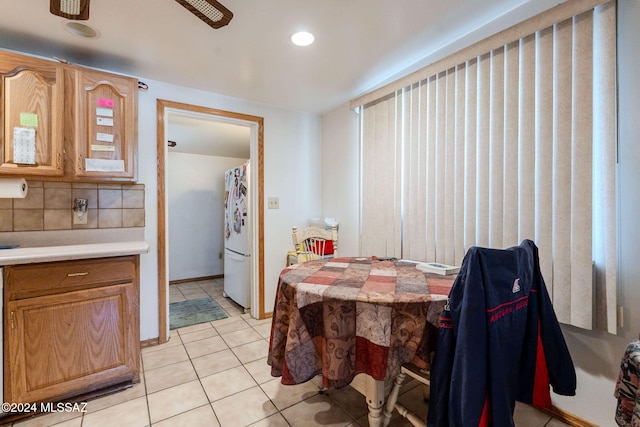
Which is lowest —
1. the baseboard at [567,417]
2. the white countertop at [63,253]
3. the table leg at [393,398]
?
the baseboard at [567,417]

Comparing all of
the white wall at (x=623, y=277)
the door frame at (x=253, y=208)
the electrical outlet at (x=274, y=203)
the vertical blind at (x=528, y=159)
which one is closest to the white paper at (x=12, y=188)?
the door frame at (x=253, y=208)

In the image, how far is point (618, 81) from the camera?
1.31 m

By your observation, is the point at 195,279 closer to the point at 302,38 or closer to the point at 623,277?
the point at 302,38

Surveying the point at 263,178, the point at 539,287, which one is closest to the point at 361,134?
the point at 263,178

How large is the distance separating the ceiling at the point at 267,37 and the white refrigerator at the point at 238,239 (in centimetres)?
115

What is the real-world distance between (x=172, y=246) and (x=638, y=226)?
4.86 m

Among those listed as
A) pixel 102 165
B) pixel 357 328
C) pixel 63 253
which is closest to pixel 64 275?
pixel 63 253

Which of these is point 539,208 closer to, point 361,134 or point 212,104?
point 361,134

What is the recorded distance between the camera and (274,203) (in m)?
3.07

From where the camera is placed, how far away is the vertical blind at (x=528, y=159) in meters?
1.35

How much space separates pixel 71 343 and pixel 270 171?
2036 mm

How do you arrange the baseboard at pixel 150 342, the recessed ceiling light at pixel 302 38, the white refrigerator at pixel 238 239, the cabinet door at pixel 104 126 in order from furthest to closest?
the white refrigerator at pixel 238 239
the baseboard at pixel 150 342
the cabinet door at pixel 104 126
the recessed ceiling light at pixel 302 38

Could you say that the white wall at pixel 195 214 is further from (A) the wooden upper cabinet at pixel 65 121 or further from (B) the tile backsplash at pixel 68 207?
(A) the wooden upper cabinet at pixel 65 121

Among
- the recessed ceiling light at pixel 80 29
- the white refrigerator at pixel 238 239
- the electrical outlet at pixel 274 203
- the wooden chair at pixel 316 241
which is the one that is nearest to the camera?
the recessed ceiling light at pixel 80 29
